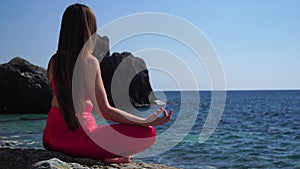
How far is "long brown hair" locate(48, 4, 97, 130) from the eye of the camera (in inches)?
146

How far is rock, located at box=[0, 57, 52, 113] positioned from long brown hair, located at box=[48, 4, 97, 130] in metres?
32.6

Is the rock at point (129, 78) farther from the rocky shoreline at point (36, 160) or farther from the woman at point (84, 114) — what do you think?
the woman at point (84, 114)

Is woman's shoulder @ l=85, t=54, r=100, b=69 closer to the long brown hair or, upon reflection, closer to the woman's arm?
the woman's arm

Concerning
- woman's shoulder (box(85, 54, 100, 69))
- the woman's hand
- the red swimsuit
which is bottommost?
the red swimsuit

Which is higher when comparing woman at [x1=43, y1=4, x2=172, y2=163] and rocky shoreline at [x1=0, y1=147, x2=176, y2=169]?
woman at [x1=43, y1=4, x2=172, y2=163]

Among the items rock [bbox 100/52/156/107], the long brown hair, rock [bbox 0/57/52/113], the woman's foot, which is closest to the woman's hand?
the woman's foot

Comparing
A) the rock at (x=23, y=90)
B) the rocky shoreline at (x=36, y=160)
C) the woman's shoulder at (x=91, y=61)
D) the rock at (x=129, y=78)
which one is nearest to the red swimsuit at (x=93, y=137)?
the rocky shoreline at (x=36, y=160)

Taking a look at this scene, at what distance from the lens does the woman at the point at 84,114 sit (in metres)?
3.73

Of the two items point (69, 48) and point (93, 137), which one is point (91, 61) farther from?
point (93, 137)

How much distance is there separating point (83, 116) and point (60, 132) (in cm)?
33

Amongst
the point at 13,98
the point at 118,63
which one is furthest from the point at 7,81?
the point at 118,63

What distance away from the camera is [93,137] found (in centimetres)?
390

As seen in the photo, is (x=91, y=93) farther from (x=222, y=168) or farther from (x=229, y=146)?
(x=229, y=146)

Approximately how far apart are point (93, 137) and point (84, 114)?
27 cm
